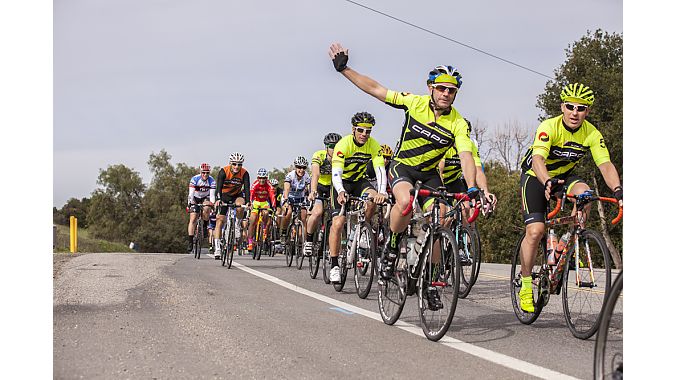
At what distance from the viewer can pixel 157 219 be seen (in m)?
98.1

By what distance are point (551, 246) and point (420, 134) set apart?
63.3 inches

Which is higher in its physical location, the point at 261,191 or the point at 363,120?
the point at 363,120

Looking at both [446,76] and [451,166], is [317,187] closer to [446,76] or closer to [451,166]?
[451,166]

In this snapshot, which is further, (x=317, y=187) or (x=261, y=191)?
(x=261, y=191)

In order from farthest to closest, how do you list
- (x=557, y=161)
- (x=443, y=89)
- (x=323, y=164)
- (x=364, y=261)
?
(x=323, y=164)
(x=364, y=261)
(x=557, y=161)
(x=443, y=89)

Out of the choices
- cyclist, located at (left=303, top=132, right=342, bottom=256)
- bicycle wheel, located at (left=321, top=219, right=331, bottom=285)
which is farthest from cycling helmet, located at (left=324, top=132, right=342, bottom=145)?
bicycle wheel, located at (left=321, top=219, right=331, bottom=285)

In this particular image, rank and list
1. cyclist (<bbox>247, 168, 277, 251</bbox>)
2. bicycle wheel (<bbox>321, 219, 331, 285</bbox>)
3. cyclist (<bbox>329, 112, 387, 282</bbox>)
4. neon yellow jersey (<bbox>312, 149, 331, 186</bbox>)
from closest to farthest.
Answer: cyclist (<bbox>329, 112, 387, 282</bbox>) < bicycle wheel (<bbox>321, 219, 331, 285</bbox>) < neon yellow jersey (<bbox>312, 149, 331, 186</bbox>) < cyclist (<bbox>247, 168, 277, 251</bbox>)

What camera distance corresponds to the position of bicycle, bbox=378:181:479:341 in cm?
646

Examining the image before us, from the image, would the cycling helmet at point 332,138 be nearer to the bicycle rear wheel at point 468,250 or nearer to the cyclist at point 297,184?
the bicycle rear wheel at point 468,250

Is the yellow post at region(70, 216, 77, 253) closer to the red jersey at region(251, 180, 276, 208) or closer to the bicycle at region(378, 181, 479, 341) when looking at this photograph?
the red jersey at region(251, 180, 276, 208)

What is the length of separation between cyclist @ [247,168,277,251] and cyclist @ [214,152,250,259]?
2872mm

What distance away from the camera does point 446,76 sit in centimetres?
749

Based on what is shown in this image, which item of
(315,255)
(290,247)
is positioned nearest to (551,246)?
(315,255)
